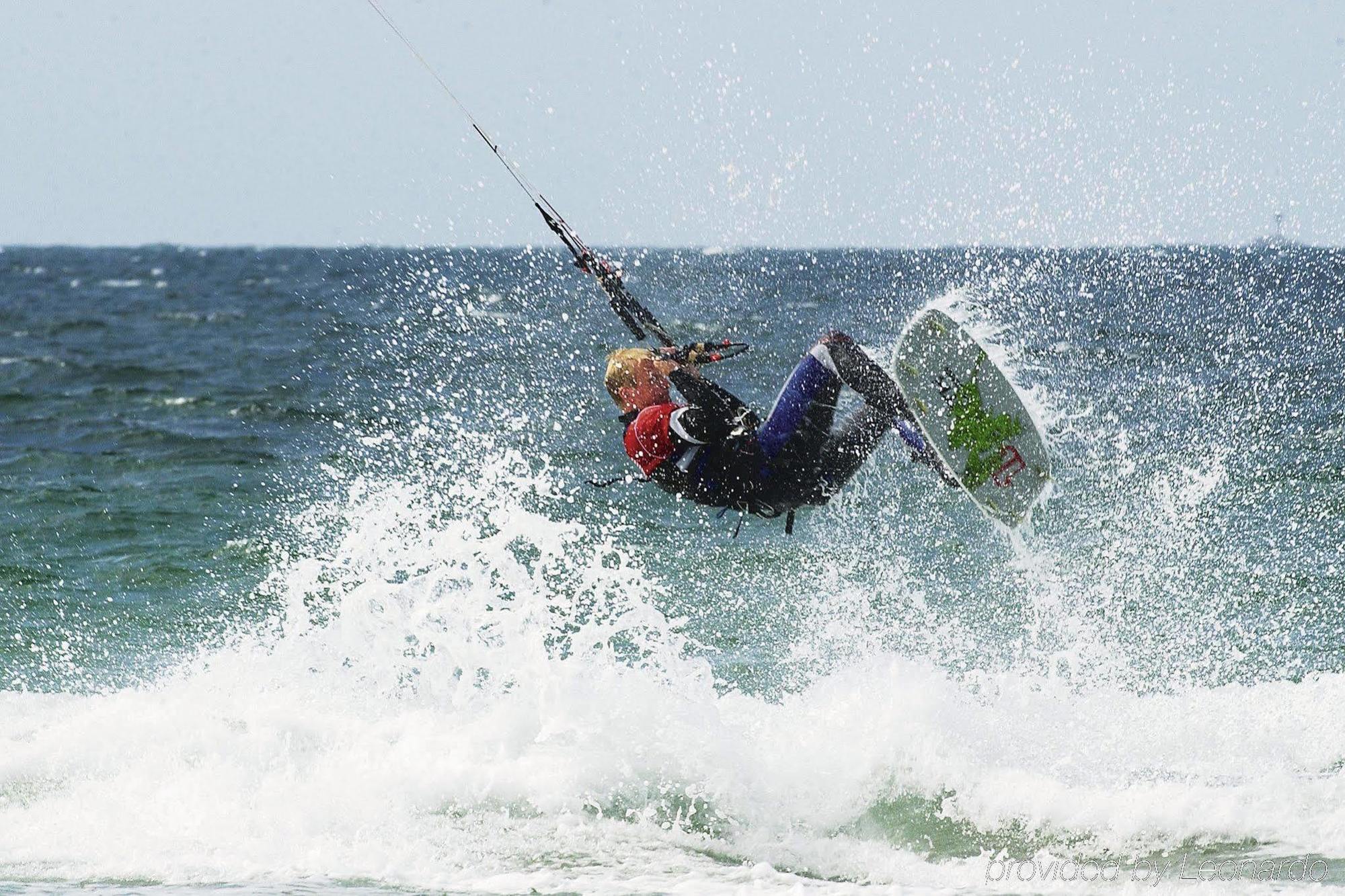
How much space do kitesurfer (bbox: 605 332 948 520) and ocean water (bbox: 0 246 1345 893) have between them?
0.52 meters

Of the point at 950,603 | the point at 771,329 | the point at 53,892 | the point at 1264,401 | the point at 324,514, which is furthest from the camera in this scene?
the point at 771,329

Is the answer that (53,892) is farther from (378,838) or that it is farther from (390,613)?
(390,613)

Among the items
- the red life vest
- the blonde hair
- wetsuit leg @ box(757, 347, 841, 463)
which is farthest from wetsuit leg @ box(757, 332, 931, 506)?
the blonde hair

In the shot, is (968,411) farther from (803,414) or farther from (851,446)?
(803,414)

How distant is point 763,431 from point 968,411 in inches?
35.6

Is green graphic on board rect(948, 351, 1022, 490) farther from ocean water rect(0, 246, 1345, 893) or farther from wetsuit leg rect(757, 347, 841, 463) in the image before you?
wetsuit leg rect(757, 347, 841, 463)

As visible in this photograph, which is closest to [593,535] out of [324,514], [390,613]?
[324,514]

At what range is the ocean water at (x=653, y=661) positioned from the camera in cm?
560

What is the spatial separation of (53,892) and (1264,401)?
1467cm

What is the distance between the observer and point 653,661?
750 centimetres

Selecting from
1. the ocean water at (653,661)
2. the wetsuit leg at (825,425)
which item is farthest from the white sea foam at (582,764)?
the wetsuit leg at (825,425)

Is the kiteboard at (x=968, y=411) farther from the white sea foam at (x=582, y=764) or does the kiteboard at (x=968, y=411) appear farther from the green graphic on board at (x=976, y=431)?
the white sea foam at (x=582, y=764)

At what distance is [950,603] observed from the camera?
355 inches

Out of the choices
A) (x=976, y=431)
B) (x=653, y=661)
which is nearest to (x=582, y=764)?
(x=653, y=661)
